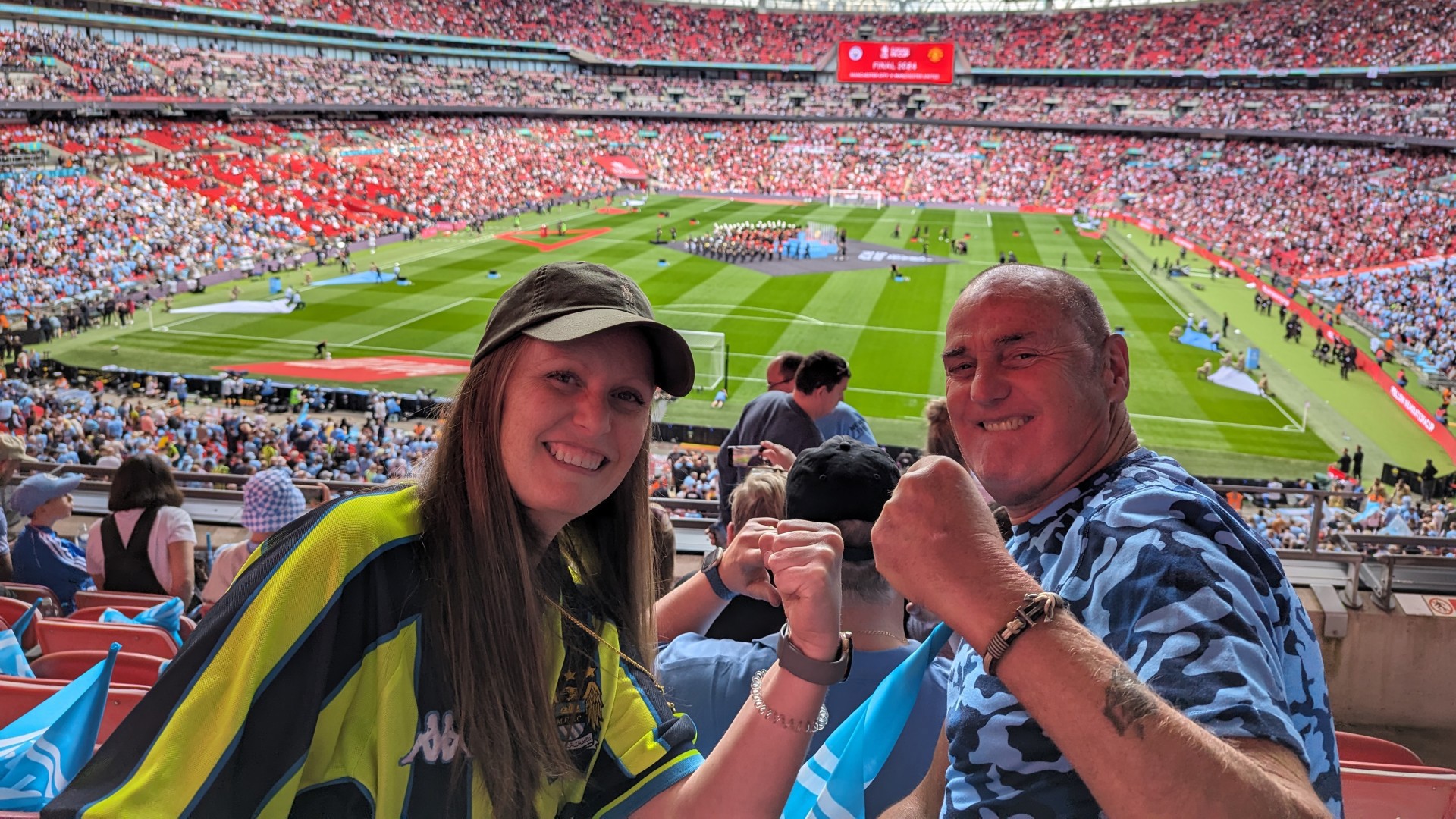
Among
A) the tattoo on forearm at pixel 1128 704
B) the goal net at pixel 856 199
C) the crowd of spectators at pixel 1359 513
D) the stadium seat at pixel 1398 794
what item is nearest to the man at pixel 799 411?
the stadium seat at pixel 1398 794

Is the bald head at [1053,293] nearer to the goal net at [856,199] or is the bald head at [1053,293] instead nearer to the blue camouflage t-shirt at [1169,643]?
the blue camouflage t-shirt at [1169,643]

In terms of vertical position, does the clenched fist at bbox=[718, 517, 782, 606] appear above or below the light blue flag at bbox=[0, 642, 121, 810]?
above

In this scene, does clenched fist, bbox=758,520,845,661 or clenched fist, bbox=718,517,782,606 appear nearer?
clenched fist, bbox=758,520,845,661

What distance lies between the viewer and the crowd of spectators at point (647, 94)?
50469 mm

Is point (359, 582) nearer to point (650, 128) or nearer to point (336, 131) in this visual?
point (336, 131)

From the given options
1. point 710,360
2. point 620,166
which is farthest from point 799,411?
point 620,166

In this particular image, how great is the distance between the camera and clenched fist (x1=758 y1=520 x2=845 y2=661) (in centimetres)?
197

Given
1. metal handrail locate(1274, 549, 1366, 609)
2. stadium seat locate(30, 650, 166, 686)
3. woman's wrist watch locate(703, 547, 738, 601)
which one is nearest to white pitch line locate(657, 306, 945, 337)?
metal handrail locate(1274, 549, 1366, 609)

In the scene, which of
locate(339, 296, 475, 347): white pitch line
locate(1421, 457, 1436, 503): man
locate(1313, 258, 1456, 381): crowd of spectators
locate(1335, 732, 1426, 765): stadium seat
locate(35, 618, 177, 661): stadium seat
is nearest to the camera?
locate(1335, 732, 1426, 765): stadium seat

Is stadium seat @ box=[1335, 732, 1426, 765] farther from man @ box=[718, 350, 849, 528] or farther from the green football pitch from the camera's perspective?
the green football pitch

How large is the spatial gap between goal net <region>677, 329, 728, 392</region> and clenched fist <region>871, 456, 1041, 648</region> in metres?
23.9

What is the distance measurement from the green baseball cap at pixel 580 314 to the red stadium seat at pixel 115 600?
4744 millimetres

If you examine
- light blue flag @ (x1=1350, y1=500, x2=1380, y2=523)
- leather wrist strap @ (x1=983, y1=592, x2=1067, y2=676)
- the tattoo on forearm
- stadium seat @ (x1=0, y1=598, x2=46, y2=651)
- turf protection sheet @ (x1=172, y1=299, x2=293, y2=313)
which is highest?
leather wrist strap @ (x1=983, y1=592, x2=1067, y2=676)

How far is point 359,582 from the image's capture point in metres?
1.67
